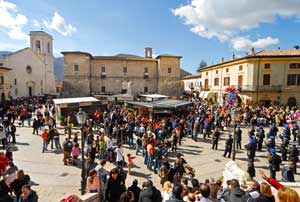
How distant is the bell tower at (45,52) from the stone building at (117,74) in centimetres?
1034

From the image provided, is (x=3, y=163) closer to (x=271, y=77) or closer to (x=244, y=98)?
(x=244, y=98)

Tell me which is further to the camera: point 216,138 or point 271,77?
point 271,77

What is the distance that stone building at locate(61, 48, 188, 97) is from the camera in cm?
3939

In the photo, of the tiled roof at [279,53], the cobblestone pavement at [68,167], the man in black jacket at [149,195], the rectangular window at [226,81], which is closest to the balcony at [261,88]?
the tiled roof at [279,53]

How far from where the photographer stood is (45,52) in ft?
160

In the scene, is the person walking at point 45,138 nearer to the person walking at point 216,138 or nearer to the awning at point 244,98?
the person walking at point 216,138

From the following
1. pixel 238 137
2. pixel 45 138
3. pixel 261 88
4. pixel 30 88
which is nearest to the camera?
pixel 45 138

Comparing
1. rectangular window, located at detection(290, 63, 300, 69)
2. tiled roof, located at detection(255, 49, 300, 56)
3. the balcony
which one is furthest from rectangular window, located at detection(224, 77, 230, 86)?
rectangular window, located at detection(290, 63, 300, 69)

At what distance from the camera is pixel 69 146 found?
957 cm

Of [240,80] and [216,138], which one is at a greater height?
[240,80]

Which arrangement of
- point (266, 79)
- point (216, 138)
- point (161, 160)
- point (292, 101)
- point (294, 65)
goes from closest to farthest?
point (161, 160), point (216, 138), point (294, 65), point (292, 101), point (266, 79)

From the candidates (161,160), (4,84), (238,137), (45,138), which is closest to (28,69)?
(4,84)

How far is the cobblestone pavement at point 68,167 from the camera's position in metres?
7.56

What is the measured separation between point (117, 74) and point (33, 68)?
18.6 m
